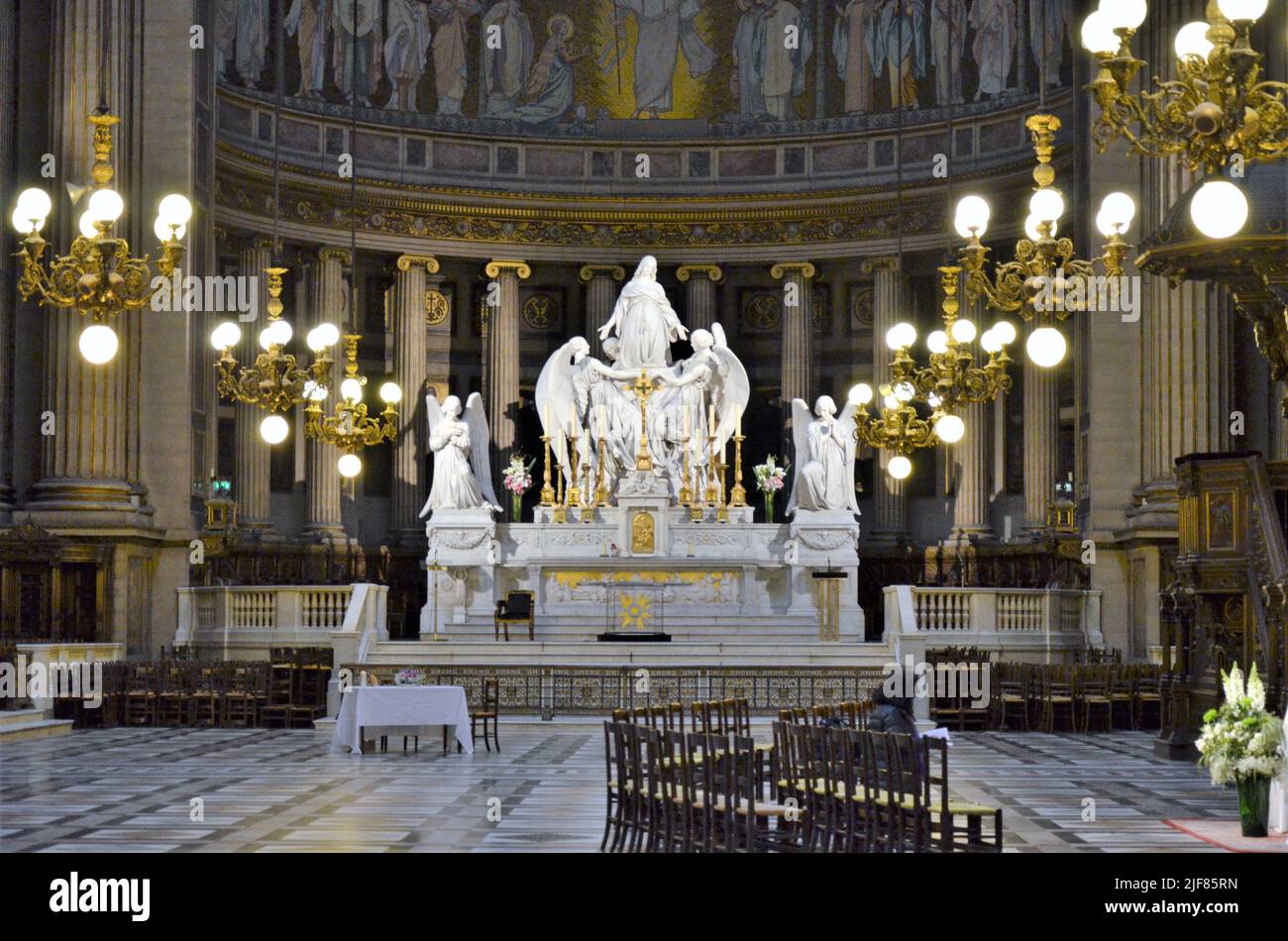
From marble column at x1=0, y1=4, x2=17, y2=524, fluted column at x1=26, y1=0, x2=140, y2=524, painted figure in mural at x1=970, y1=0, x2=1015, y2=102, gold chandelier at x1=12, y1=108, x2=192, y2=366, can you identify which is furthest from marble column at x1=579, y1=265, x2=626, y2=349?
gold chandelier at x1=12, y1=108, x2=192, y2=366

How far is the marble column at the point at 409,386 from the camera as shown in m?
35.7

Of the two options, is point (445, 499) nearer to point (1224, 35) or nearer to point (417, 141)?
point (417, 141)

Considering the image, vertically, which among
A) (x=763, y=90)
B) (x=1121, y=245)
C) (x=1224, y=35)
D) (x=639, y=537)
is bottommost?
(x=639, y=537)

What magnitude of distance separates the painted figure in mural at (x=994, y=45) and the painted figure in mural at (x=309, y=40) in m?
12.5

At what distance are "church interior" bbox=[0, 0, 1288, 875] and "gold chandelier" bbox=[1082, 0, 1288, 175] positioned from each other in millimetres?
35

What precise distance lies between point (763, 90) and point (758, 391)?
6.06 meters

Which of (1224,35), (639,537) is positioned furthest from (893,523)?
(1224,35)

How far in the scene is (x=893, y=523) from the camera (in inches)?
1395

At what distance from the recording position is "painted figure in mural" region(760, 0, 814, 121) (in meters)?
37.7

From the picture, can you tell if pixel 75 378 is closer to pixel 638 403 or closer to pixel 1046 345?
pixel 638 403

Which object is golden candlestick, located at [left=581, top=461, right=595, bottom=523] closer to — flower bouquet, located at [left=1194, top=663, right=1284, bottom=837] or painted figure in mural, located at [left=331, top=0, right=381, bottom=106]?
painted figure in mural, located at [left=331, top=0, right=381, bottom=106]

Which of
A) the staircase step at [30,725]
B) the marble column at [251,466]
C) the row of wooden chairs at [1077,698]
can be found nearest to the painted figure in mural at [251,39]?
the marble column at [251,466]

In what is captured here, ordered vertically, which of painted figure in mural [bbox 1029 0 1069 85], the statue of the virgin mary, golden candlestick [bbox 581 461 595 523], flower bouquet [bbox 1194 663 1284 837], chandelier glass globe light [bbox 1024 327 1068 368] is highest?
painted figure in mural [bbox 1029 0 1069 85]

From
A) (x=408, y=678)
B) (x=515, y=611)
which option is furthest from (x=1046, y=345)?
(x=515, y=611)
